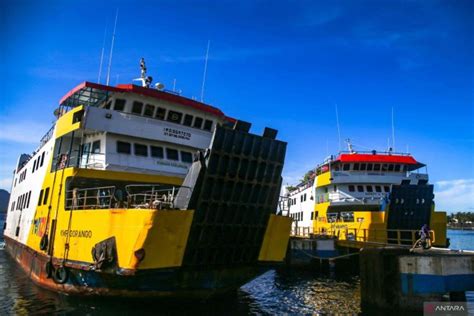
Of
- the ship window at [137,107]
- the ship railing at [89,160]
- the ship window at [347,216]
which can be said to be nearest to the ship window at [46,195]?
the ship railing at [89,160]

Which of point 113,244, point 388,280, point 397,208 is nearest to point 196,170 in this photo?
point 113,244

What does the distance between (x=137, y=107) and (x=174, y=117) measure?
1.61 m

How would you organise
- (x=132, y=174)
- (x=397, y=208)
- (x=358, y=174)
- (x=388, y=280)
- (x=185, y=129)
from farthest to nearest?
(x=358, y=174)
(x=397, y=208)
(x=185, y=129)
(x=132, y=174)
(x=388, y=280)

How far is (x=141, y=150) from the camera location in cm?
1538

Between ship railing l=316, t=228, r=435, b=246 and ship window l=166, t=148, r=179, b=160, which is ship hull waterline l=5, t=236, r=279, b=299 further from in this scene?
ship railing l=316, t=228, r=435, b=246

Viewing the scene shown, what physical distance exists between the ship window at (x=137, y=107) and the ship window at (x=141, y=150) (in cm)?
139

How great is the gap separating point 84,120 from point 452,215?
20930cm

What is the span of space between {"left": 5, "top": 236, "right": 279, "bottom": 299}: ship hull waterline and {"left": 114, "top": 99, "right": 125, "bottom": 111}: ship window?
6.22 meters

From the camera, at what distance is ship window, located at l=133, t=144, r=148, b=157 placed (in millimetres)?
15289

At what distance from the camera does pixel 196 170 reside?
434 inches

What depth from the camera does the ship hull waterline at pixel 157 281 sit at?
35.1 ft

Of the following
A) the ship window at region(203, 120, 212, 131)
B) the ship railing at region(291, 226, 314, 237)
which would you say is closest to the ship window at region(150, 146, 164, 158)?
the ship window at region(203, 120, 212, 131)

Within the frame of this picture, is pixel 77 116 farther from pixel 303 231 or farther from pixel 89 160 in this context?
pixel 303 231

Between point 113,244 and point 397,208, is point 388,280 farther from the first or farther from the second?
point 397,208
